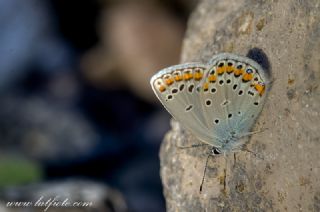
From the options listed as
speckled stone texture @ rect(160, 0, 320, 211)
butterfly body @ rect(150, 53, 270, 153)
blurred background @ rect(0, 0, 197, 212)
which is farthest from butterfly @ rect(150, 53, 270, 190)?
blurred background @ rect(0, 0, 197, 212)

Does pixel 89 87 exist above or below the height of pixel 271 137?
below

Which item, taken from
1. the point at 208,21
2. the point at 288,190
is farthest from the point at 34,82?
the point at 288,190

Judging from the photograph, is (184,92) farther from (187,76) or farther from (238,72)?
(238,72)

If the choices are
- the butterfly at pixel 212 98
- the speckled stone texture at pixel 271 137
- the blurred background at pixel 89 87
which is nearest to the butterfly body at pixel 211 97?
the butterfly at pixel 212 98

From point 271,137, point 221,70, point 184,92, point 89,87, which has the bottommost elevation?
point 89,87

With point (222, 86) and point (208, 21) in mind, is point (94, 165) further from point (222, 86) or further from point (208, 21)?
point (222, 86)

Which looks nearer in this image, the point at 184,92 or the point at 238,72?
the point at 238,72

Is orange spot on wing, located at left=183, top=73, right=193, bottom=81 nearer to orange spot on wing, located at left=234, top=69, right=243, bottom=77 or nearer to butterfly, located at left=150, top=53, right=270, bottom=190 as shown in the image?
butterfly, located at left=150, top=53, right=270, bottom=190

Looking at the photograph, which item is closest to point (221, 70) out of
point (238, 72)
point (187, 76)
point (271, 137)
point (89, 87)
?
point (238, 72)
